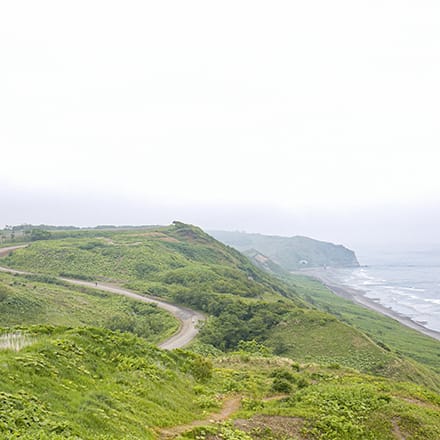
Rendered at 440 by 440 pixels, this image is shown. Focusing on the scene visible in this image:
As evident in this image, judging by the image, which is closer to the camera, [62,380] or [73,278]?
[62,380]

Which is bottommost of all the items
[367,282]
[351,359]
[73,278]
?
[367,282]

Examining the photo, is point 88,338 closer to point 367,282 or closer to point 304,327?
point 304,327

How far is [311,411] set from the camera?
54.0ft

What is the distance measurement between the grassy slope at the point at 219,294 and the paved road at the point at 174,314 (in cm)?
220

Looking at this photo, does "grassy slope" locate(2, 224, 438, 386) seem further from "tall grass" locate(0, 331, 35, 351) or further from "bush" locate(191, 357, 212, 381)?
"tall grass" locate(0, 331, 35, 351)

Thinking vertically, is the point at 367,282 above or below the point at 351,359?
below

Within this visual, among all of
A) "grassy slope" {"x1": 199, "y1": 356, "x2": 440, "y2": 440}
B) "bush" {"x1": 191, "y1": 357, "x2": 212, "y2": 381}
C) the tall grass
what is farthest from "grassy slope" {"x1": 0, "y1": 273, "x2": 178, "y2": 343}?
"grassy slope" {"x1": 199, "y1": 356, "x2": 440, "y2": 440}

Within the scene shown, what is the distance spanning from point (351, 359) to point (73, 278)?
5306cm

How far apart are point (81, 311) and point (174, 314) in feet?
43.5

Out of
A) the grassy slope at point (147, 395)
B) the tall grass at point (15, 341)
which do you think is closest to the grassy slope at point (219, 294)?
the grassy slope at point (147, 395)

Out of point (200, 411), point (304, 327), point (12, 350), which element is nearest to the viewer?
point (12, 350)

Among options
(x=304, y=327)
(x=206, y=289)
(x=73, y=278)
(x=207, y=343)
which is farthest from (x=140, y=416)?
(x=73, y=278)

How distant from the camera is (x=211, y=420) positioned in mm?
14922

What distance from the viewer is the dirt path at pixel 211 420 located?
12.5 m
